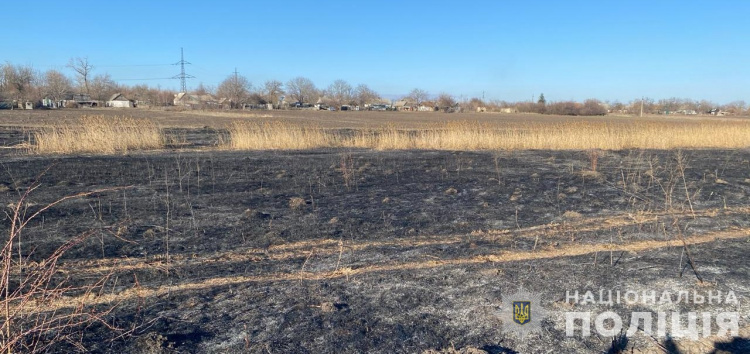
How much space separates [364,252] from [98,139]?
11568mm

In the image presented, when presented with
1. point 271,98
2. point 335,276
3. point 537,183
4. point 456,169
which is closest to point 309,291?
point 335,276

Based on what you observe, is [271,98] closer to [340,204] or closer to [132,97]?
[132,97]

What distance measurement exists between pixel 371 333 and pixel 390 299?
0.57 meters

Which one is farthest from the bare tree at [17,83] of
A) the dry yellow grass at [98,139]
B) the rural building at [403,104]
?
the rural building at [403,104]

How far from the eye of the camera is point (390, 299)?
376 centimetres

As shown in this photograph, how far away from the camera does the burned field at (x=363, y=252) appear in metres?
3.24

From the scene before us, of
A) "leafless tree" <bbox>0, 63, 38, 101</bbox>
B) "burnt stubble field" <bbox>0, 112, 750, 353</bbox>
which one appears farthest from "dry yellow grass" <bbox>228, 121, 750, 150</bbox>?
"leafless tree" <bbox>0, 63, 38, 101</bbox>

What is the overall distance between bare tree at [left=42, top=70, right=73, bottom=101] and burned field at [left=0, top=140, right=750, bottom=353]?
85.7m

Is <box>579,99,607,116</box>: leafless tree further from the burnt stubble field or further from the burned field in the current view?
the burnt stubble field

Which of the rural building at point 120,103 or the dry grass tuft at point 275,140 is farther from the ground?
the rural building at point 120,103

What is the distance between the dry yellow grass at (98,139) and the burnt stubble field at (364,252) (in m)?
2.68

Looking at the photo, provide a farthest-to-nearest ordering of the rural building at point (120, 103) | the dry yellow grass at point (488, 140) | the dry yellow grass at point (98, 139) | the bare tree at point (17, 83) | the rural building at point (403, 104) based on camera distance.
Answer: the rural building at point (403, 104) → the rural building at point (120, 103) → the bare tree at point (17, 83) → the dry yellow grass at point (488, 140) → the dry yellow grass at point (98, 139)

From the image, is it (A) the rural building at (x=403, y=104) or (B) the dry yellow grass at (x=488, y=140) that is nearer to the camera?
(B) the dry yellow grass at (x=488, y=140)

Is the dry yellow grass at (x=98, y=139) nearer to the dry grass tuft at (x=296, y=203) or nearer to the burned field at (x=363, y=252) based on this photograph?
the burned field at (x=363, y=252)
